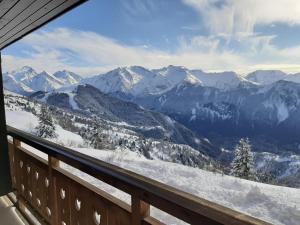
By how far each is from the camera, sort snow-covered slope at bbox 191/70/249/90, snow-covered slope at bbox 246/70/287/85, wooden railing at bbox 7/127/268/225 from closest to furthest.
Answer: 1. wooden railing at bbox 7/127/268/225
2. snow-covered slope at bbox 246/70/287/85
3. snow-covered slope at bbox 191/70/249/90

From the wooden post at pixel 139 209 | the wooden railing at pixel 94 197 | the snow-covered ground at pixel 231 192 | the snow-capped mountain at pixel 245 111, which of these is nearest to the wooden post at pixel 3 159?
the wooden railing at pixel 94 197

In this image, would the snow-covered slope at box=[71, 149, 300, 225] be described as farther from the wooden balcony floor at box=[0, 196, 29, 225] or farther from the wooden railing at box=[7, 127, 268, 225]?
the wooden railing at box=[7, 127, 268, 225]

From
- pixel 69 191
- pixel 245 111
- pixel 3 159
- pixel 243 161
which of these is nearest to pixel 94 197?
pixel 69 191

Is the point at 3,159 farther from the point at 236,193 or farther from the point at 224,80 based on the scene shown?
the point at 224,80

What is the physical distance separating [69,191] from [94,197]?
39 centimetres

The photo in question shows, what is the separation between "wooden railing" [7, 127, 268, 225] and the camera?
1.02 meters

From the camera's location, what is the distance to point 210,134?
12488cm

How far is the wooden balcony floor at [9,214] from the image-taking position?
3044 mm

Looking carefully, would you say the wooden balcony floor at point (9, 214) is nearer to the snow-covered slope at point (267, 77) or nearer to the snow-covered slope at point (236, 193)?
the snow-covered slope at point (236, 193)

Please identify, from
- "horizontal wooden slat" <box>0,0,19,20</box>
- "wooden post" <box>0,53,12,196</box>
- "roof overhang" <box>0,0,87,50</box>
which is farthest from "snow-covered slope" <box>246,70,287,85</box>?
"horizontal wooden slat" <box>0,0,19,20</box>

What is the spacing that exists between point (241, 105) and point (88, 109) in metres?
86.1

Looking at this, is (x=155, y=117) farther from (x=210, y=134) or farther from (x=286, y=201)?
(x=286, y=201)

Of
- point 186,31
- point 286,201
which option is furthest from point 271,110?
point 286,201

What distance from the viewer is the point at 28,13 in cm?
178
